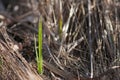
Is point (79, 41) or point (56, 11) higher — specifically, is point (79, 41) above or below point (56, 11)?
below

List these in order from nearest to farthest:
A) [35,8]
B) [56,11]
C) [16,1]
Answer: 1. [56,11]
2. [35,8]
3. [16,1]

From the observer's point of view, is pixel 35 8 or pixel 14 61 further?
pixel 35 8

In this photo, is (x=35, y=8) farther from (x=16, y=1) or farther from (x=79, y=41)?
(x=79, y=41)

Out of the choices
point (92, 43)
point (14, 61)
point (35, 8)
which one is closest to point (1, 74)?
point (14, 61)

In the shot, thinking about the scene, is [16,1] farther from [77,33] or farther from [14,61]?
[14,61]

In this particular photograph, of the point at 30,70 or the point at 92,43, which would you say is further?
the point at 92,43

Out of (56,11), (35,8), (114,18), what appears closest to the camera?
(114,18)

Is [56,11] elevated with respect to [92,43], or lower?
elevated

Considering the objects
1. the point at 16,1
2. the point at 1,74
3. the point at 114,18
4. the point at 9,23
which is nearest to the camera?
the point at 1,74

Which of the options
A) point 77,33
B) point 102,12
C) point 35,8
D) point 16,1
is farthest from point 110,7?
point 16,1
